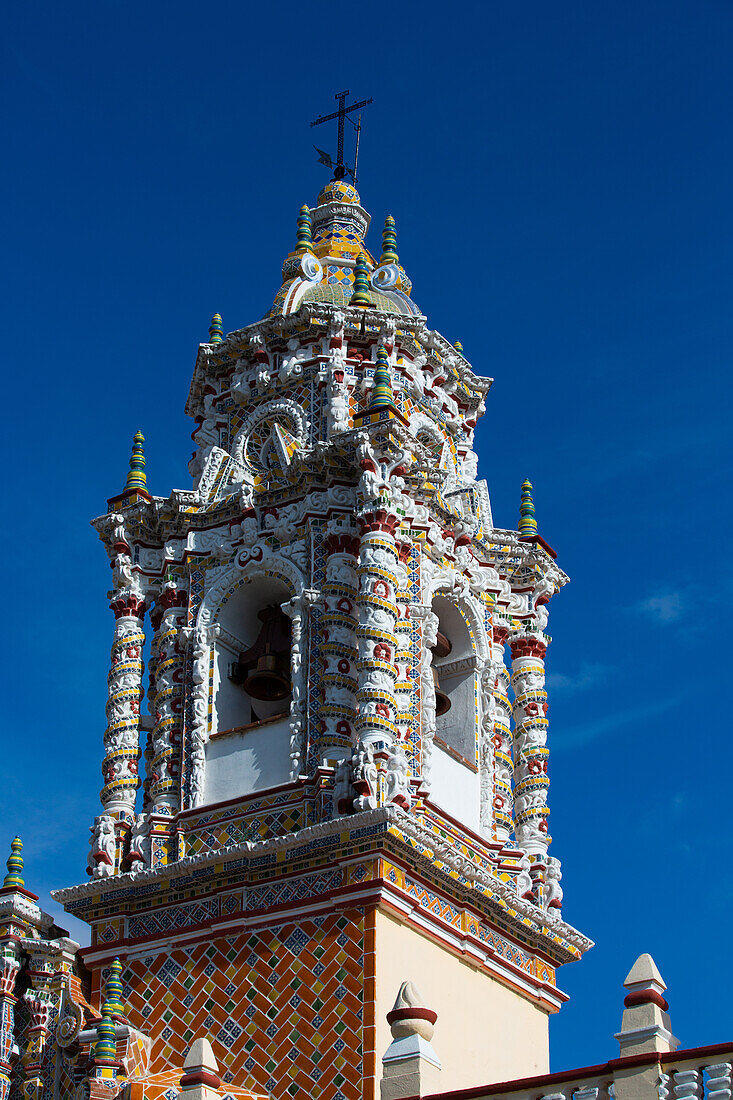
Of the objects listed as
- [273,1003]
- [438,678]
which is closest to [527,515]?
[438,678]

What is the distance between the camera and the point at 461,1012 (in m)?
18.5

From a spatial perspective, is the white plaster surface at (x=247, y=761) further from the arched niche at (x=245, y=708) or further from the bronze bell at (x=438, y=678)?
the bronze bell at (x=438, y=678)

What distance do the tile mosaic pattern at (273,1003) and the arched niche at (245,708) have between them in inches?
66.2

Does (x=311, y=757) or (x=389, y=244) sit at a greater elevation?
(x=389, y=244)

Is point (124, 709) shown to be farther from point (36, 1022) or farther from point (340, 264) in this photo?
point (340, 264)

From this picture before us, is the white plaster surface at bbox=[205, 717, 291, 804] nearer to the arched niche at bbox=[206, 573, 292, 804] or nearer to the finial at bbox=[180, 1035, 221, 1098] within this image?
the arched niche at bbox=[206, 573, 292, 804]

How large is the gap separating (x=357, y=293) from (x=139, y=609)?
4.59 meters

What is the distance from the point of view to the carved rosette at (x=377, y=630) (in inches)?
734

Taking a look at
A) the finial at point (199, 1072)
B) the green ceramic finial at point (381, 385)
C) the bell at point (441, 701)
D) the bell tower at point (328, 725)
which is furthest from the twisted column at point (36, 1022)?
the green ceramic finial at point (381, 385)

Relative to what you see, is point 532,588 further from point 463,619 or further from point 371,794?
point 371,794

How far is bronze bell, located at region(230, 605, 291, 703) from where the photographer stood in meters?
20.3

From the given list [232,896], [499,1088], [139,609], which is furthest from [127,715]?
[499,1088]

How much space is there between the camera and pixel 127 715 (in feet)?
67.0

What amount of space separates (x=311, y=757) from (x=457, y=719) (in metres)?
2.42
